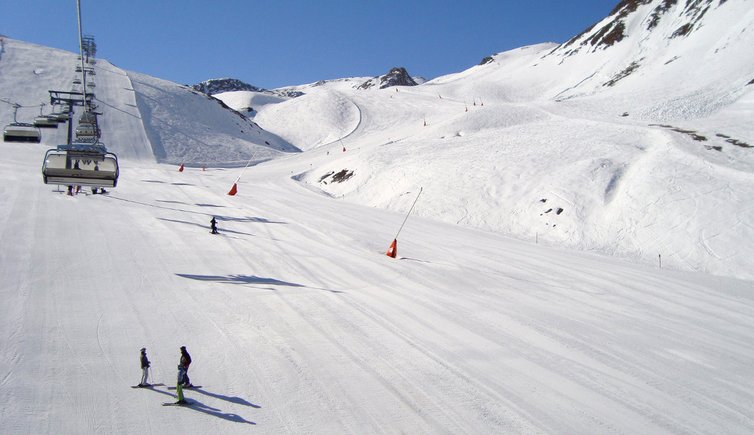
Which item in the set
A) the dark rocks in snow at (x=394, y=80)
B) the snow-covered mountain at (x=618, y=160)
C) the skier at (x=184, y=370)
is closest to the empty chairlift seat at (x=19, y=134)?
the snow-covered mountain at (x=618, y=160)

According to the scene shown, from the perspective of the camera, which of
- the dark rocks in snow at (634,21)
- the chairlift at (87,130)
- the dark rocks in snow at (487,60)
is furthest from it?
the dark rocks in snow at (487,60)

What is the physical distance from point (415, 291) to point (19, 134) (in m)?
23.2

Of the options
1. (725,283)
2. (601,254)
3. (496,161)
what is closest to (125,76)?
(496,161)

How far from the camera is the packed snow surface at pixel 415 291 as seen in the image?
8.52 metres

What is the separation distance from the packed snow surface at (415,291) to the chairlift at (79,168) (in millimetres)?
2452

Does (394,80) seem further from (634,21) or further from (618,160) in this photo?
(618,160)

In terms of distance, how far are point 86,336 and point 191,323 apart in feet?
7.00

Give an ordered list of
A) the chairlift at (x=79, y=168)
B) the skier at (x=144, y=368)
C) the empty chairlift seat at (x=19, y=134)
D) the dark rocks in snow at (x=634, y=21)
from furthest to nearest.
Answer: the dark rocks in snow at (x=634, y=21) → the empty chairlift seat at (x=19, y=134) → the chairlift at (x=79, y=168) → the skier at (x=144, y=368)

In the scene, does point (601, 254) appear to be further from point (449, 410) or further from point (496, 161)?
point (449, 410)

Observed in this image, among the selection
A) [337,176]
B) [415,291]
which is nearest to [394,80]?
[337,176]

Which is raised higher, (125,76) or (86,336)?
(125,76)

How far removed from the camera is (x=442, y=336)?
11648mm

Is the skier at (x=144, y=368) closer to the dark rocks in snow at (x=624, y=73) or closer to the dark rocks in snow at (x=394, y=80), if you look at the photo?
the dark rocks in snow at (x=624, y=73)

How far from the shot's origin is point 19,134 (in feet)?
83.3
